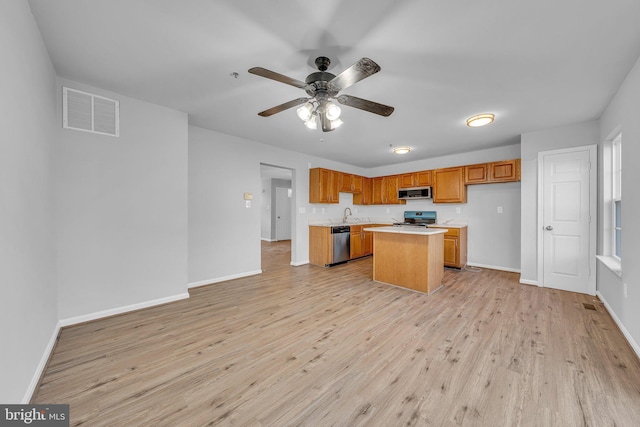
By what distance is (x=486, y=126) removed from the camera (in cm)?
382

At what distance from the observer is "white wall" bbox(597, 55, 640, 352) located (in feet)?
7.07

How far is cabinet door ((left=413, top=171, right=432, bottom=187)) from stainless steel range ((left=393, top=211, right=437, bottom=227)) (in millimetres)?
723

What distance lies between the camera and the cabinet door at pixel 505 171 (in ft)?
15.0

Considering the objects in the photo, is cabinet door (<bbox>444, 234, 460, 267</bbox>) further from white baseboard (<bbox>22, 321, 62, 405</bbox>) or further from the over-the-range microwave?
white baseboard (<bbox>22, 321, 62, 405</bbox>)

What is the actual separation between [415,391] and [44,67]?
395 cm

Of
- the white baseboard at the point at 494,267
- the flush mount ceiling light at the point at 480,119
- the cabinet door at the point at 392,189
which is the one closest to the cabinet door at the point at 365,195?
the cabinet door at the point at 392,189

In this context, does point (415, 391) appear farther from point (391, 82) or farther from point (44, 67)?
point (44, 67)

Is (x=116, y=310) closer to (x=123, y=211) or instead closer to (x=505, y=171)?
(x=123, y=211)

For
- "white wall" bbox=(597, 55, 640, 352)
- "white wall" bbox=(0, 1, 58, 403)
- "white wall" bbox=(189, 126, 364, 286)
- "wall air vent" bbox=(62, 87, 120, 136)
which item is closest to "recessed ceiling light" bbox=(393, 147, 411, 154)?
"white wall" bbox=(189, 126, 364, 286)

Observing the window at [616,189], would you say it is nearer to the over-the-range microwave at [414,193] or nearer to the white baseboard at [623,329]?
the white baseboard at [623,329]

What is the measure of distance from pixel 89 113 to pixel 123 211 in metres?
1.12

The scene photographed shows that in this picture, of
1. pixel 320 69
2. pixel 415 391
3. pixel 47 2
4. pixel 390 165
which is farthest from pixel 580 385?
pixel 390 165

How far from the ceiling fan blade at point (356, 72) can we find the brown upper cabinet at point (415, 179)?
4.45 m

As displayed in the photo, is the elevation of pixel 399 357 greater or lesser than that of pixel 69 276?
lesser
